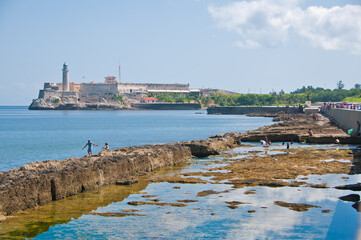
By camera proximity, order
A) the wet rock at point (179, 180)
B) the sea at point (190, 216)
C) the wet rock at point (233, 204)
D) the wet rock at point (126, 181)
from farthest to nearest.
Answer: the wet rock at point (179, 180)
the wet rock at point (126, 181)
the wet rock at point (233, 204)
the sea at point (190, 216)

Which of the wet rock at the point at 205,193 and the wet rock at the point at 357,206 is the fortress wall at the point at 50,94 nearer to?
the wet rock at the point at 205,193

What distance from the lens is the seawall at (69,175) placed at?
44.9ft

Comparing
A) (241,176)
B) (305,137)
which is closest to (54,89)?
(305,137)

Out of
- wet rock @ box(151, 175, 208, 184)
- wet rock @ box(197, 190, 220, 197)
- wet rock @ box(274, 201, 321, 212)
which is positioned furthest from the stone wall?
wet rock @ box(274, 201, 321, 212)

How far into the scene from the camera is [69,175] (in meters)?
15.9

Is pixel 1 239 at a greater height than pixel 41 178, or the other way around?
pixel 41 178

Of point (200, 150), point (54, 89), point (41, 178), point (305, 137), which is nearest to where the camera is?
point (41, 178)

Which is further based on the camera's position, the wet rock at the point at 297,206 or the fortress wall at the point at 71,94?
the fortress wall at the point at 71,94

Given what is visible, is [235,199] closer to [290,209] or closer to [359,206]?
[290,209]

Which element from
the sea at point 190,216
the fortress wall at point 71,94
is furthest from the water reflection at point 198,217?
the fortress wall at point 71,94

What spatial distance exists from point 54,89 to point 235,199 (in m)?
189

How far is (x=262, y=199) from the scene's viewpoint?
14.8m

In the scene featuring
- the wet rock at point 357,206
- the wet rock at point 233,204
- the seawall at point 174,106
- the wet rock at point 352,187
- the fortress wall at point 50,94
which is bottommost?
the wet rock at point 233,204

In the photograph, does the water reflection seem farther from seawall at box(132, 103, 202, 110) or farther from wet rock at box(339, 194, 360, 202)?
seawall at box(132, 103, 202, 110)
